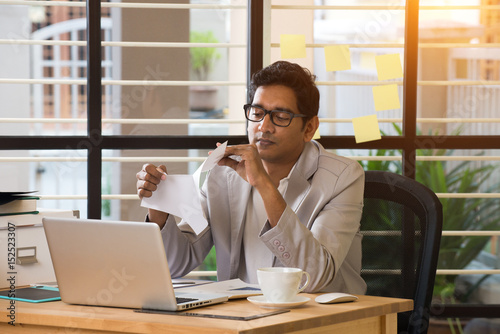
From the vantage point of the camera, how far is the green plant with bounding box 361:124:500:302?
296 cm

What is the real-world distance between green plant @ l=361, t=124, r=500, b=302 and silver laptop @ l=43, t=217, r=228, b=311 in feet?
5.33

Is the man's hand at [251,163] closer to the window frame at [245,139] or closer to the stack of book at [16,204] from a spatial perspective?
the stack of book at [16,204]

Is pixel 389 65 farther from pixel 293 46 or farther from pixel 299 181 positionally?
pixel 299 181

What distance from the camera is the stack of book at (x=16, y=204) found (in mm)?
1947

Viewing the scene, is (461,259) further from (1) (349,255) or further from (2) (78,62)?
(2) (78,62)

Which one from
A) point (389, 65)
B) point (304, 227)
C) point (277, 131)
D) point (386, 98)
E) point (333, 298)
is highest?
point (389, 65)

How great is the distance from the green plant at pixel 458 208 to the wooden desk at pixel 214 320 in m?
1.41

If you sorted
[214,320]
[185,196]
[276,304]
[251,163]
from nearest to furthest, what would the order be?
[214,320], [276,304], [185,196], [251,163]

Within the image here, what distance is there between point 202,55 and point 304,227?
1270 mm

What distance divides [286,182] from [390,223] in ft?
1.11

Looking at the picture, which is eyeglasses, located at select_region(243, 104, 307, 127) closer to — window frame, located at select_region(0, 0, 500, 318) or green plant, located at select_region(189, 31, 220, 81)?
window frame, located at select_region(0, 0, 500, 318)

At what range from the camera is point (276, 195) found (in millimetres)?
1891

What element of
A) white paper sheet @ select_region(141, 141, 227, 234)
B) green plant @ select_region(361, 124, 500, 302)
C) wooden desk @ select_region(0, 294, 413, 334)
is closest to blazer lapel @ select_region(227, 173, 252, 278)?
white paper sheet @ select_region(141, 141, 227, 234)

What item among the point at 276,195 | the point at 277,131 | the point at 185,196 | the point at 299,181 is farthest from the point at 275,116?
the point at 185,196
